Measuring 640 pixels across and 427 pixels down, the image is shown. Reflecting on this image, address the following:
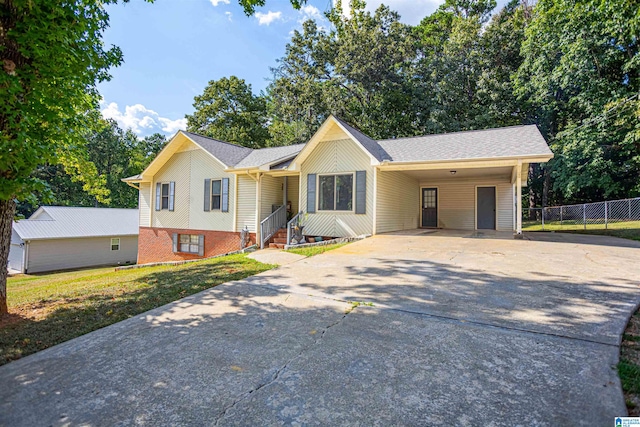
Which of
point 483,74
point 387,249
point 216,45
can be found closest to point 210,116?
point 216,45

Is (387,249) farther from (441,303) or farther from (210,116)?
(210,116)

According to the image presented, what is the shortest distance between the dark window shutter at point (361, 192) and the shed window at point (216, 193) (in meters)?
6.19

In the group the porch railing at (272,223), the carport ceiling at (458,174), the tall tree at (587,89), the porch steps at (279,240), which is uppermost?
the tall tree at (587,89)

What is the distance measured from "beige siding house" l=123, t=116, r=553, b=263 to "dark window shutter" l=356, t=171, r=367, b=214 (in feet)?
0.12

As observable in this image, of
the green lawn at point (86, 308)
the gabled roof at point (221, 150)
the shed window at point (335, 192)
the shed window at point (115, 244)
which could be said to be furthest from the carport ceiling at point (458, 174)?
the shed window at point (115, 244)

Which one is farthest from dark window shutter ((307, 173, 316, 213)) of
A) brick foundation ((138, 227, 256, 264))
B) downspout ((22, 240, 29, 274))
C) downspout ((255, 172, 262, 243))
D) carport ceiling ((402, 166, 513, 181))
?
downspout ((22, 240, 29, 274))

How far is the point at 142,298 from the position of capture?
4801 mm

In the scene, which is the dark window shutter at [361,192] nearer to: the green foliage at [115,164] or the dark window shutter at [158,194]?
the dark window shutter at [158,194]

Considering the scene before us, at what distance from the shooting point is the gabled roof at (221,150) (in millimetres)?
13305

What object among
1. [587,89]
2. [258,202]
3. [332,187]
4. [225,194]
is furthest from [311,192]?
[587,89]

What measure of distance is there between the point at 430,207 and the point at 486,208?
2411mm

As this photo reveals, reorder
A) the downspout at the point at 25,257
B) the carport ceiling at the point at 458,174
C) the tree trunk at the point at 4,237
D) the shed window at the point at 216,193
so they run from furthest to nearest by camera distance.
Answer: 1. the downspout at the point at 25,257
2. the shed window at the point at 216,193
3. the carport ceiling at the point at 458,174
4. the tree trunk at the point at 4,237

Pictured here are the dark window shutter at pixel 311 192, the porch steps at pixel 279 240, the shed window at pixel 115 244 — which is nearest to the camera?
the porch steps at pixel 279 240

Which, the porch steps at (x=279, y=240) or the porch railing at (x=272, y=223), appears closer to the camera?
the porch steps at (x=279, y=240)
